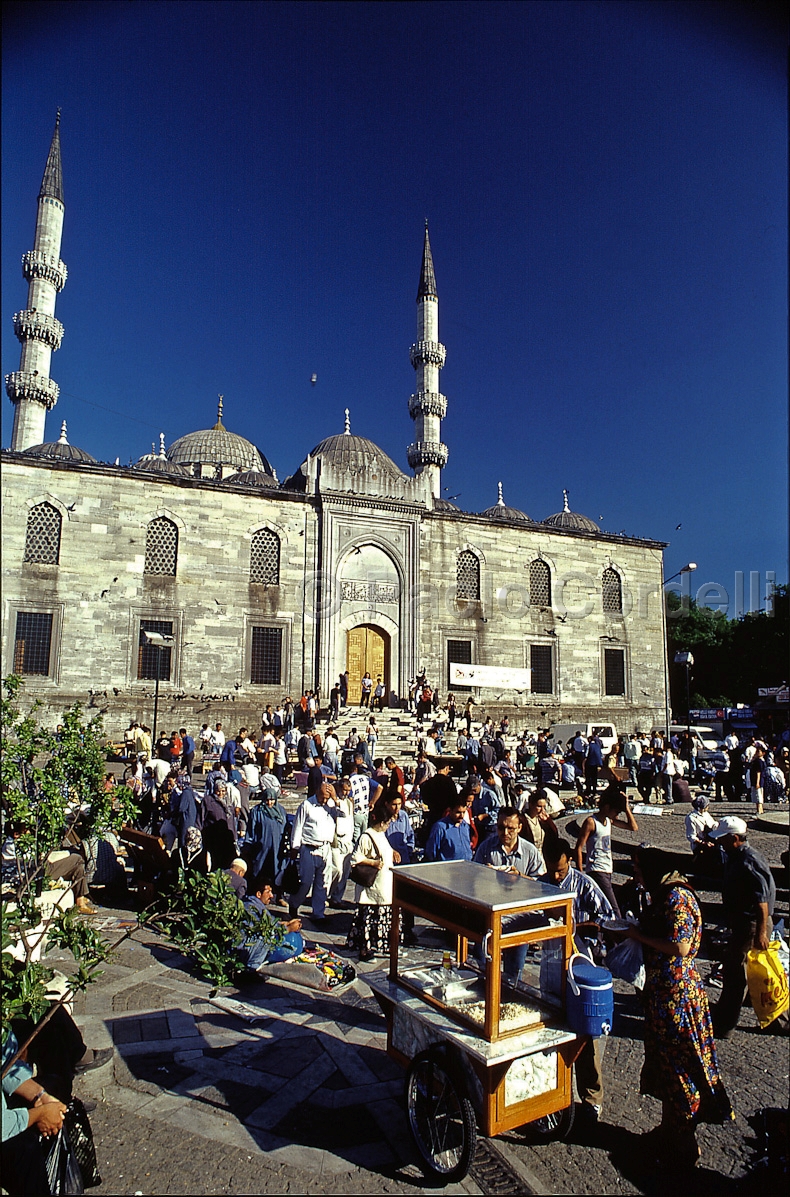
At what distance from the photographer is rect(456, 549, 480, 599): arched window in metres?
28.3

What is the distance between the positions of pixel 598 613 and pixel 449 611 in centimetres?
704

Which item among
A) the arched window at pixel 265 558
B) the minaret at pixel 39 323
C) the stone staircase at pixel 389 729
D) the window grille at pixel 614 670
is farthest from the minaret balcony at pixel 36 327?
the window grille at pixel 614 670

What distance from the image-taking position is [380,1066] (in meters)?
5.13

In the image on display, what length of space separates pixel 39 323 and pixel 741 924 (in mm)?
A: 33058

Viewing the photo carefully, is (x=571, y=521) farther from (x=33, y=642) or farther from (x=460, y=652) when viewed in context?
(x=33, y=642)

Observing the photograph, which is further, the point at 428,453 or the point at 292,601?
the point at 428,453

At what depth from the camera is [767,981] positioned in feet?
17.8

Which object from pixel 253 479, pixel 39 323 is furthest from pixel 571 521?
pixel 39 323

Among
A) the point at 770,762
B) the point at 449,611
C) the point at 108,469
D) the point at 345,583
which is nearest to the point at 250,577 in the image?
the point at 345,583

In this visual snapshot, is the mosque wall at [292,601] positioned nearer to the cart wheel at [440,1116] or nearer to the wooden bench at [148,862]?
Result: the wooden bench at [148,862]

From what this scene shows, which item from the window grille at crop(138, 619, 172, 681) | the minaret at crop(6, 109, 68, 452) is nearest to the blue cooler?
the window grille at crop(138, 619, 172, 681)

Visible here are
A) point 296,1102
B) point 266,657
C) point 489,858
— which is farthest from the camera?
point 266,657

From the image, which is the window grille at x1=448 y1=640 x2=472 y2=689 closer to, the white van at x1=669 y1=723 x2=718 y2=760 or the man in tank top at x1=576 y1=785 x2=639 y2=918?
the white van at x1=669 y1=723 x2=718 y2=760

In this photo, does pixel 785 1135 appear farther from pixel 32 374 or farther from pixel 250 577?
pixel 32 374
